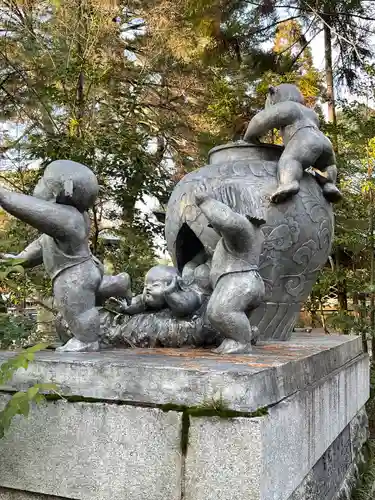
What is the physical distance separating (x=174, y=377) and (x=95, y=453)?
396 mm

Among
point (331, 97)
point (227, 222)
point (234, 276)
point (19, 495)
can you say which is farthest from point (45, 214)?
point (331, 97)

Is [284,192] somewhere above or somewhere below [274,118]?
below

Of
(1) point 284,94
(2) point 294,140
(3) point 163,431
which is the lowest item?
(3) point 163,431

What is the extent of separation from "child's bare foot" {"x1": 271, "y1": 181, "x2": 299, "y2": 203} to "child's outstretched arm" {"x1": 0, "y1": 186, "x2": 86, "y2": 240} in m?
1.20

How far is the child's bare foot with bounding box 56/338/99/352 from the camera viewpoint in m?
→ 2.47

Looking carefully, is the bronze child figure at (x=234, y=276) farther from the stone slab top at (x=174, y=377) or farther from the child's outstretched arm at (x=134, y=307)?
the child's outstretched arm at (x=134, y=307)

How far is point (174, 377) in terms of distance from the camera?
1.89 metres

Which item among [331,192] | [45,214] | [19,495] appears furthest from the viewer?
[331,192]

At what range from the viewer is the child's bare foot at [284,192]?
3.14m

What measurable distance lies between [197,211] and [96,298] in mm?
1019

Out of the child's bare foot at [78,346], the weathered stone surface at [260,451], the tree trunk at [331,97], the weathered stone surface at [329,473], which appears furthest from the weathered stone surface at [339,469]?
the tree trunk at [331,97]

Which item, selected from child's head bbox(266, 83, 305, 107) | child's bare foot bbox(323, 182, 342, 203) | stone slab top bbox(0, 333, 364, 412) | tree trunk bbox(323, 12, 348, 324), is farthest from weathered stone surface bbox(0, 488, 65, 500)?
tree trunk bbox(323, 12, 348, 324)

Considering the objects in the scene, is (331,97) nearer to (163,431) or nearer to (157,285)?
(157,285)

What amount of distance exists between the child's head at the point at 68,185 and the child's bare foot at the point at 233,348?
33.7 inches
